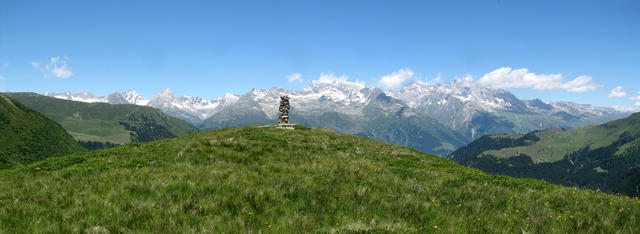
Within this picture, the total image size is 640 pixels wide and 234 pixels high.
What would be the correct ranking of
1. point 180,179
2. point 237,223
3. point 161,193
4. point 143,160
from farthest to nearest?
point 143,160
point 180,179
point 161,193
point 237,223

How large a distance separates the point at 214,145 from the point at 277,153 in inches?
173

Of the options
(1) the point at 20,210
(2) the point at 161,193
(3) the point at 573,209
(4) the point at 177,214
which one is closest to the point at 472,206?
(3) the point at 573,209

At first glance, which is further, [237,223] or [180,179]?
[180,179]

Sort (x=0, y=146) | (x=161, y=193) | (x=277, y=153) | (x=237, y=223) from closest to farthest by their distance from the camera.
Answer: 1. (x=237, y=223)
2. (x=161, y=193)
3. (x=277, y=153)
4. (x=0, y=146)

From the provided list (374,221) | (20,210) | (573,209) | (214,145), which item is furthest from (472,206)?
(214,145)

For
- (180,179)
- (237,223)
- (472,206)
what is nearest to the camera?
(237,223)

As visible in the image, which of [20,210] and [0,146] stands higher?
[20,210]

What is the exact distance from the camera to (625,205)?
29.9ft

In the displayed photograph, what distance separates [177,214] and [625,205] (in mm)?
12873

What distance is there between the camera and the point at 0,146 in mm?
160750

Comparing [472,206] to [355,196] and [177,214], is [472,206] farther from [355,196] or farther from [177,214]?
[177,214]

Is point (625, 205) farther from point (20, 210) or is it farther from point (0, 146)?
point (0, 146)

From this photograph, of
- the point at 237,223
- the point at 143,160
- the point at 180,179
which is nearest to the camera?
the point at 237,223

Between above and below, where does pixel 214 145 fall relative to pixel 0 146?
above
